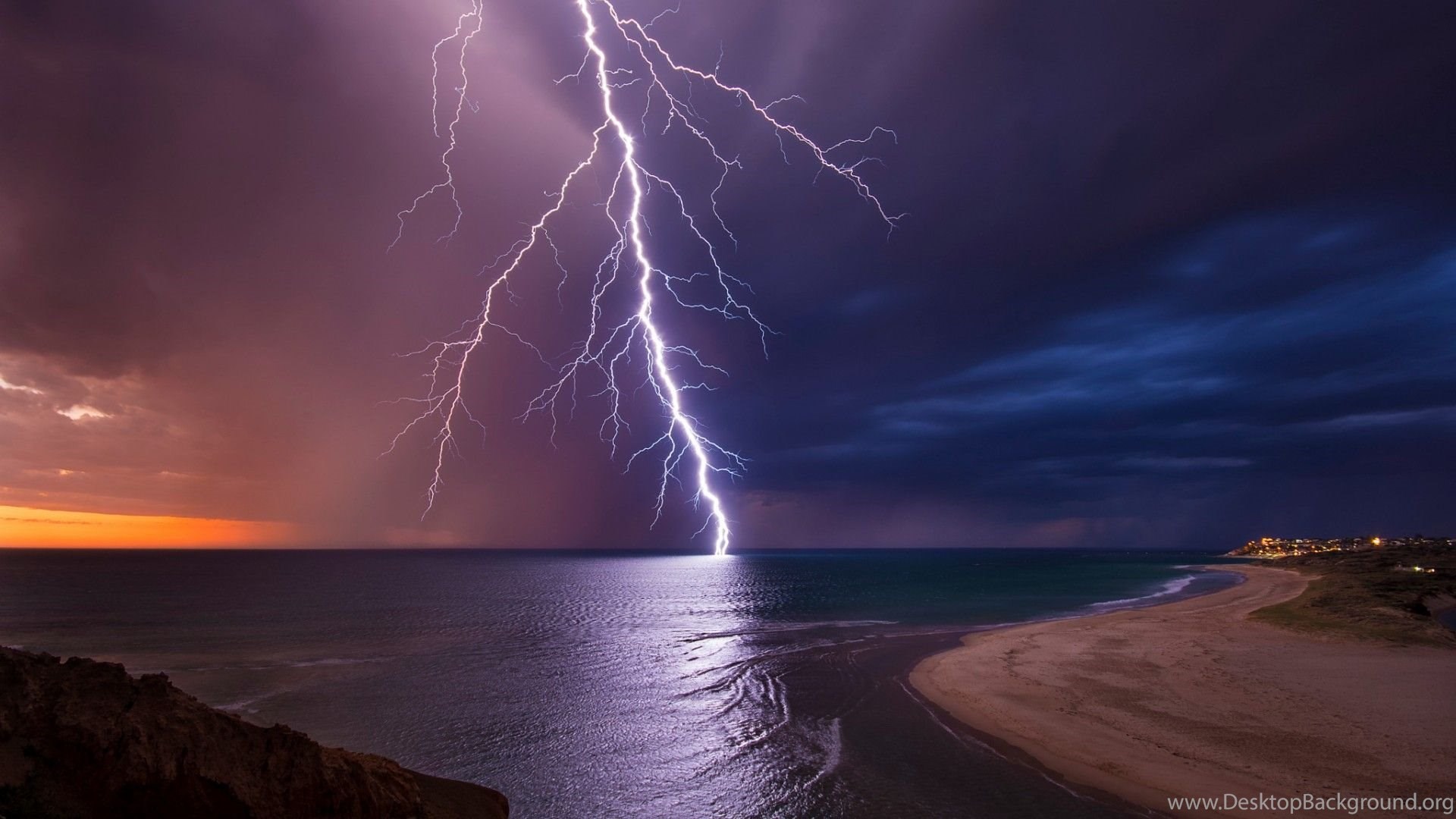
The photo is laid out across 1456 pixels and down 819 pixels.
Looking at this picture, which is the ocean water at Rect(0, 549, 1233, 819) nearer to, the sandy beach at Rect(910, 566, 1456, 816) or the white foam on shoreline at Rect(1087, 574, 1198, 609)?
the white foam on shoreline at Rect(1087, 574, 1198, 609)

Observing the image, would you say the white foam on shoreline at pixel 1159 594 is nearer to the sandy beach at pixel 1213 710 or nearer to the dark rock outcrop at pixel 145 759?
the sandy beach at pixel 1213 710

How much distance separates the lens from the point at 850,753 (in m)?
12.1

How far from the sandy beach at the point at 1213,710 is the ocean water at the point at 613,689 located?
1.45 metres

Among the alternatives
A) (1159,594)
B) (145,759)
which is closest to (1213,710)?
(145,759)

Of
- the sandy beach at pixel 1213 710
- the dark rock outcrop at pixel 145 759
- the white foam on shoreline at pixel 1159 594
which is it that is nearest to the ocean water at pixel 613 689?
the white foam on shoreline at pixel 1159 594

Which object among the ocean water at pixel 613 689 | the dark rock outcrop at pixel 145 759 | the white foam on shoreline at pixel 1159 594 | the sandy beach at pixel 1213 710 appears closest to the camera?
the dark rock outcrop at pixel 145 759

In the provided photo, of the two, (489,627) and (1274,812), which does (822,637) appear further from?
(1274,812)

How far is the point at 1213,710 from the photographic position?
14055 millimetres

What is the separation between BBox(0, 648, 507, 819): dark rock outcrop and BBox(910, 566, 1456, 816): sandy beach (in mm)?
11202

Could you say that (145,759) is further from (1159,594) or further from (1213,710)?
(1159,594)

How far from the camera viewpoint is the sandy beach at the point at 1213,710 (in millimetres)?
10320

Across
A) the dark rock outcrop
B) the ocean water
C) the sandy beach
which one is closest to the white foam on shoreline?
the ocean water

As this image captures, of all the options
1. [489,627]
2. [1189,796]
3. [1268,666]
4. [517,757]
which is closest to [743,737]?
[517,757]

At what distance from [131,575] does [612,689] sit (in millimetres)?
87037
